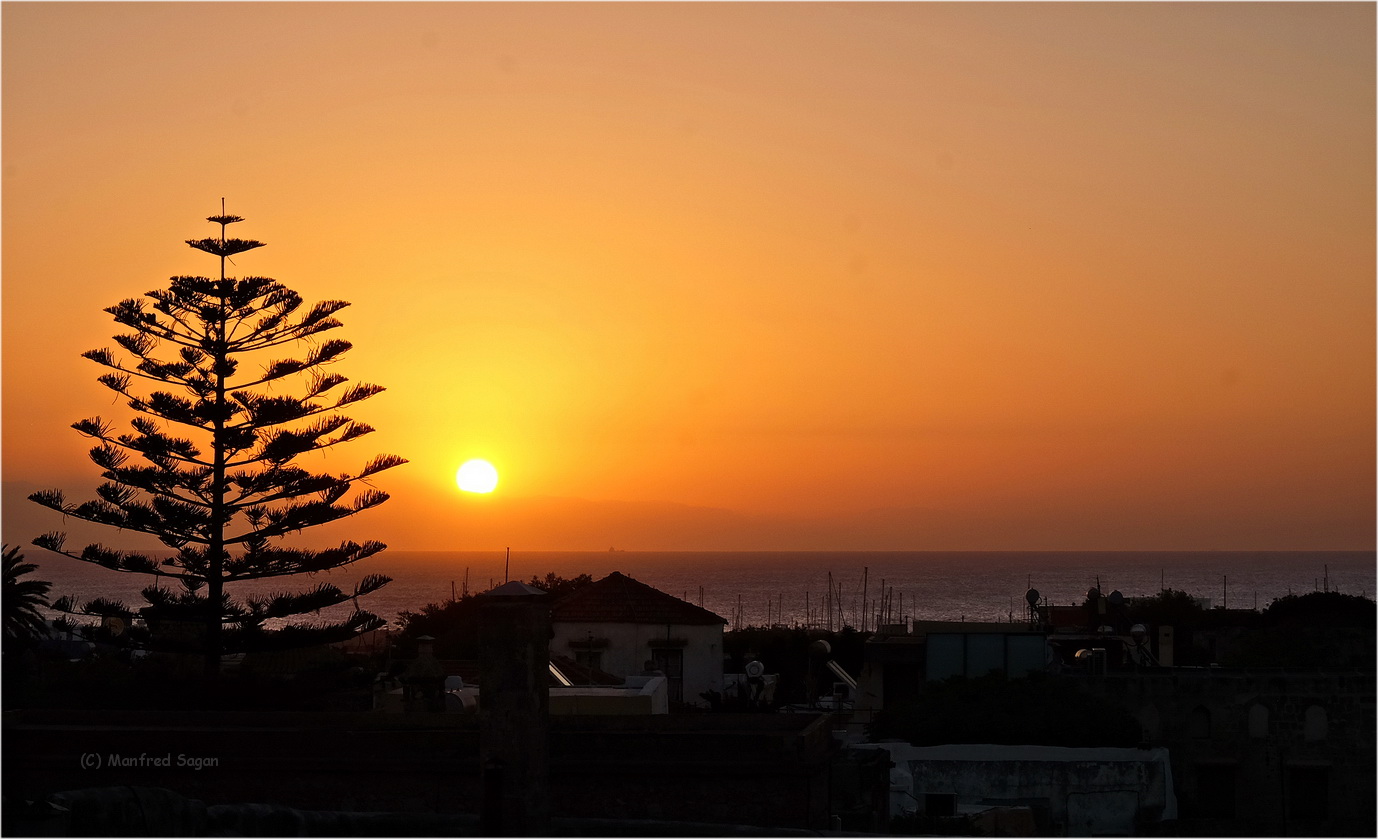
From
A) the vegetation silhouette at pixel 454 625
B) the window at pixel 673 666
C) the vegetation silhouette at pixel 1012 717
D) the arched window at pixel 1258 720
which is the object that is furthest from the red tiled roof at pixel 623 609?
the arched window at pixel 1258 720

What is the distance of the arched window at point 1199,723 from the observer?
26438mm

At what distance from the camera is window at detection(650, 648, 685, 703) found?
119ft

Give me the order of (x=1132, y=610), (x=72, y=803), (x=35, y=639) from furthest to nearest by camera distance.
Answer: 1. (x=1132, y=610)
2. (x=35, y=639)
3. (x=72, y=803)

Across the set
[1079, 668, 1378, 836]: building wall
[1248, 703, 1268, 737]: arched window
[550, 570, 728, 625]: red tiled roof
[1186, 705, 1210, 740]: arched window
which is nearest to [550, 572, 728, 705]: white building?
[550, 570, 728, 625]: red tiled roof

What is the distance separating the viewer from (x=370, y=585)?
26828mm

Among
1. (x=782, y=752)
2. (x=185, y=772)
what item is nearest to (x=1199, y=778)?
(x=782, y=752)

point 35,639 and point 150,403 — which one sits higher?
point 150,403

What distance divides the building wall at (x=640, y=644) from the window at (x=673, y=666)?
0.07 metres

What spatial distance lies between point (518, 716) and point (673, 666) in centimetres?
2271

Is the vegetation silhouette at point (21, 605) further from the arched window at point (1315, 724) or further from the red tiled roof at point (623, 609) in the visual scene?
the arched window at point (1315, 724)

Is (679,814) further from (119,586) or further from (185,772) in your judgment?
(119,586)

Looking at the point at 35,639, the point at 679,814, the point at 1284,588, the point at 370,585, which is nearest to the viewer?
the point at 679,814

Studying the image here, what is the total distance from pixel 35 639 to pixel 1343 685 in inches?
865

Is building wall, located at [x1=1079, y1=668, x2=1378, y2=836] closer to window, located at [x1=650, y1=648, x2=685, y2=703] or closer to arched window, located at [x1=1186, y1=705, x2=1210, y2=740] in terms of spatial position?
arched window, located at [x1=1186, y1=705, x2=1210, y2=740]
